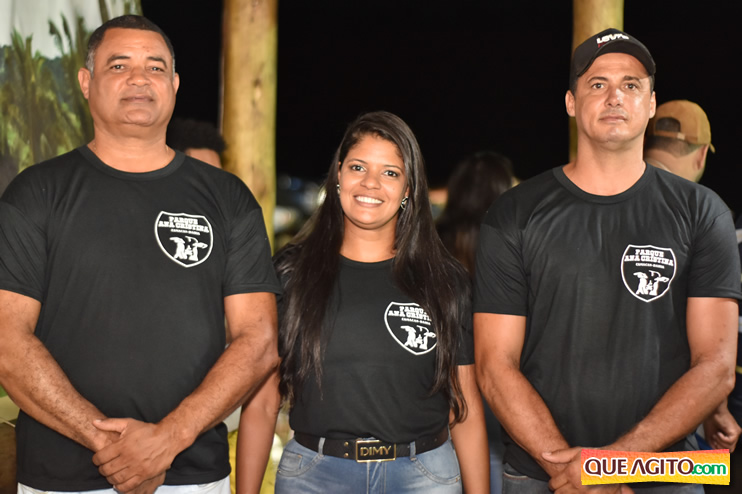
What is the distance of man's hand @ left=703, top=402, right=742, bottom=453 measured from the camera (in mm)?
2584

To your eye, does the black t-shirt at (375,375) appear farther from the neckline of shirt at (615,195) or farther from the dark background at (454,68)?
the dark background at (454,68)

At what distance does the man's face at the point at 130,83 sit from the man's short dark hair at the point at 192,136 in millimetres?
1309

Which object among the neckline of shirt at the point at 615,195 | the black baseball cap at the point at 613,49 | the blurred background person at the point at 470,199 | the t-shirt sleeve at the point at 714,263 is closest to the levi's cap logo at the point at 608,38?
the black baseball cap at the point at 613,49

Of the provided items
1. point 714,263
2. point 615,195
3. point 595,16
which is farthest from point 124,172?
point 595,16

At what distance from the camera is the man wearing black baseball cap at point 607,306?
2.04m

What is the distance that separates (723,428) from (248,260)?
1.69 m

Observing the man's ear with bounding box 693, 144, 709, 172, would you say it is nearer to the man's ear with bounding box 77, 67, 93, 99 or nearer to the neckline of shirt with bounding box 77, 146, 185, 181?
the neckline of shirt with bounding box 77, 146, 185, 181

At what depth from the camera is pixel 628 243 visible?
2.10 m

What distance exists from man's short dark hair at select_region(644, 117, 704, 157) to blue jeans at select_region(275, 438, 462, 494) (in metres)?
1.74

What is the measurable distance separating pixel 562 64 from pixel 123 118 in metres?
A: 8.54

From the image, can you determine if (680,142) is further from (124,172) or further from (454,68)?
(454,68)

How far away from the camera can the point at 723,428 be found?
2.59m

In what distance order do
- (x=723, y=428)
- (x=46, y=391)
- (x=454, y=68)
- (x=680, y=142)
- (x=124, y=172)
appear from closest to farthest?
(x=46, y=391)
(x=124, y=172)
(x=723, y=428)
(x=680, y=142)
(x=454, y=68)

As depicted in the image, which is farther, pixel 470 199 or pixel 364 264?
pixel 470 199
